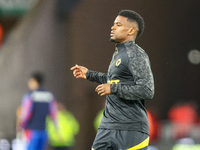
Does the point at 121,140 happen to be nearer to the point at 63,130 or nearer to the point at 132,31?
the point at 132,31

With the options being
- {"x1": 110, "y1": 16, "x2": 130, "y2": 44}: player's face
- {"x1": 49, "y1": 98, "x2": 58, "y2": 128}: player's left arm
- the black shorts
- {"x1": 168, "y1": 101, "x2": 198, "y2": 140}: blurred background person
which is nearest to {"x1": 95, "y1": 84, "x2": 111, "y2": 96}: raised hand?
the black shorts

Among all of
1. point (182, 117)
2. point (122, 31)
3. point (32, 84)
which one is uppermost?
point (122, 31)

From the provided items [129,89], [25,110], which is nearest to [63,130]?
[25,110]

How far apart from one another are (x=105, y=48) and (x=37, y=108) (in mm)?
1334

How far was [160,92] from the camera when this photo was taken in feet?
15.2

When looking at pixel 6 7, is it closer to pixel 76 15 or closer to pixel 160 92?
pixel 76 15

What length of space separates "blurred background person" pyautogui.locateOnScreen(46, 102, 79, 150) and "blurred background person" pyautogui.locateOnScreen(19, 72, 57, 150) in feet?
0.25

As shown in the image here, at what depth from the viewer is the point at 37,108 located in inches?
191

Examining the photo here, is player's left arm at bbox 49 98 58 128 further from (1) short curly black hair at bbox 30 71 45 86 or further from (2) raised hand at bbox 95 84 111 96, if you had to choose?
(2) raised hand at bbox 95 84 111 96

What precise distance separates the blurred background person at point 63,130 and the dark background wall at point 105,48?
92 mm

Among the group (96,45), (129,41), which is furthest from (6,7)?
(129,41)

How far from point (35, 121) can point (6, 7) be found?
1743 millimetres

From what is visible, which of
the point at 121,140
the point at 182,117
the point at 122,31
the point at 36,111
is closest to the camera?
the point at 121,140

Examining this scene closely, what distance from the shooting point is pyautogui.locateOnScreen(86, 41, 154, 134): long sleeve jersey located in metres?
2.03
